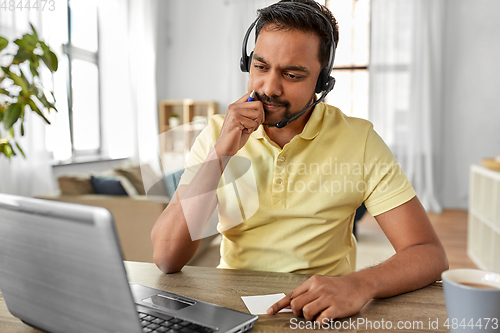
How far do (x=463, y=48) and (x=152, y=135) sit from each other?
4.12 metres

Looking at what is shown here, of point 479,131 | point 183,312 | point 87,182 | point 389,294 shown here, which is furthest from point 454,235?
point 183,312

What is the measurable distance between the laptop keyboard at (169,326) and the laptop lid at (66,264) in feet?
0.33

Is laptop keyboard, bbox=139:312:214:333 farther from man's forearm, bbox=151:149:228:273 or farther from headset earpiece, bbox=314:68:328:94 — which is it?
headset earpiece, bbox=314:68:328:94

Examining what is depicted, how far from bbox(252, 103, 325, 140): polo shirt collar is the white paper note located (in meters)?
0.46

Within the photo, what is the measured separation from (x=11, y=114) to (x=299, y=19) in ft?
2.89

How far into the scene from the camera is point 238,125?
3.14ft

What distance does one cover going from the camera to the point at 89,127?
501 centimetres

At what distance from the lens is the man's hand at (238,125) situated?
95cm

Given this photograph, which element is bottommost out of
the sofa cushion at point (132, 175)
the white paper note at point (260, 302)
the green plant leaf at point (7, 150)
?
the sofa cushion at point (132, 175)

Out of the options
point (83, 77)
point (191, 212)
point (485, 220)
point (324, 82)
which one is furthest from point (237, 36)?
point (191, 212)

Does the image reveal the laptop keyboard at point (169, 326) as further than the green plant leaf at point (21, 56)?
No

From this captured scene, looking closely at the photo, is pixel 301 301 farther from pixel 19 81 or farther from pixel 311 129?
pixel 19 81

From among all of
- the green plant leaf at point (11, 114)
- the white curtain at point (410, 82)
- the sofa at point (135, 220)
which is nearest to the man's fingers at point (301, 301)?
the green plant leaf at point (11, 114)

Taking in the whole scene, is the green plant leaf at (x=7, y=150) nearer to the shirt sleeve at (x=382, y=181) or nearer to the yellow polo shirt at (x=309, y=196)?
the yellow polo shirt at (x=309, y=196)
